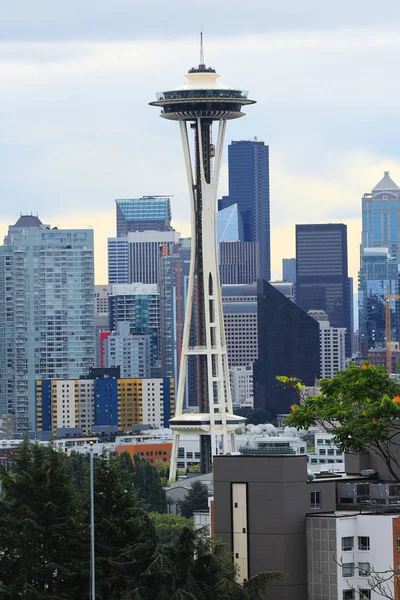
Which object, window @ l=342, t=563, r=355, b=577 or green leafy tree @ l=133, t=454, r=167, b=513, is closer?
window @ l=342, t=563, r=355, b=577

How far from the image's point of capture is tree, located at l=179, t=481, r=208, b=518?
584ft

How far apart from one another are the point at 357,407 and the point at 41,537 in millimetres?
14727

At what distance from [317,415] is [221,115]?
424 feet

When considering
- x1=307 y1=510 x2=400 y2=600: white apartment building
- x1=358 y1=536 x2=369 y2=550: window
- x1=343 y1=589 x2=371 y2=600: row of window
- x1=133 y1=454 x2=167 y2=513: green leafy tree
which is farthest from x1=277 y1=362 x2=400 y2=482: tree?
x1=133 y1=454 x2=167 y2=513: green leafy tree

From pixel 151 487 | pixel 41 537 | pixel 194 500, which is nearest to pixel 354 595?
pixel 41 537

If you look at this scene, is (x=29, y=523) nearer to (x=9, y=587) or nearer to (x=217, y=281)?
(x=9, y=587)

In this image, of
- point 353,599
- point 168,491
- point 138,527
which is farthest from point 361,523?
point 168,491

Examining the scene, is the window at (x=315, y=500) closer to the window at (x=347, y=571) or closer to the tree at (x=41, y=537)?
the window at (x=347, y=571)

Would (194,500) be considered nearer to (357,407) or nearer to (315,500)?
(315,500)

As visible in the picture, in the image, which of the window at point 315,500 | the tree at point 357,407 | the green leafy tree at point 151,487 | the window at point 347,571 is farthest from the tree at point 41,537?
the green leafy tree at point 151,487

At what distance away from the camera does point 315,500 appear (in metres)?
81.2

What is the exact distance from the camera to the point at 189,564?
74250 mm

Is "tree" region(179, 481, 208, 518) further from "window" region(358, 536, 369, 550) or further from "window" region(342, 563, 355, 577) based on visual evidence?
"window" region(342, 563, 355, 577)

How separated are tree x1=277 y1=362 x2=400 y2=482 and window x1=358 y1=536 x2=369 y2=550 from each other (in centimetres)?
980
